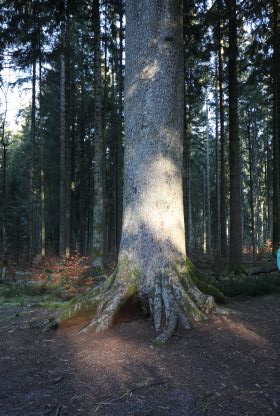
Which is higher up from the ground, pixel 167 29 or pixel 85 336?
pixel 167 29

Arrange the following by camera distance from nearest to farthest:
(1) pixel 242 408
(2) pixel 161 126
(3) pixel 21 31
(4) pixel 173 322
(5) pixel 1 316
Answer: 1. (1) pixel 242 408
2. (4) pixel 173 322
3. (2) pixel 161 126
4. (5) pixel 1 316
5. (3) pixel 21 31

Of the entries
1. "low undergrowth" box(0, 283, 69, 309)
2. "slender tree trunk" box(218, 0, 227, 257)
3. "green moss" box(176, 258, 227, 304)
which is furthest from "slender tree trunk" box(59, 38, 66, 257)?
"green moss" box(176, 258, 227, 304)

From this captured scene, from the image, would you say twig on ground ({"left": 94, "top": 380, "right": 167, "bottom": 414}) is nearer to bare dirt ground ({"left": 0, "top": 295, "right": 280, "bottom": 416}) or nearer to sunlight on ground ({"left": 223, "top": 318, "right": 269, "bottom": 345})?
bare dirt ground ({"left": 0, "top": 295, "right": 280, "bottom": 416})

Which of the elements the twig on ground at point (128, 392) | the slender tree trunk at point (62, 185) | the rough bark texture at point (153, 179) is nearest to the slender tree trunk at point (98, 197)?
the rough bark texture at point (153, 179)

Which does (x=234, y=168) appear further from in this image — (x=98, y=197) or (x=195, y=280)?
(x=195, y=280)

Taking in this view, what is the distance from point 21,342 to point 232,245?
9145 millimetres

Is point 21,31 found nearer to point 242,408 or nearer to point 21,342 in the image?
point 21,342

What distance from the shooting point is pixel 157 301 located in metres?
5.38

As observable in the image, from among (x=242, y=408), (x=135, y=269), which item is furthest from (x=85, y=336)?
(x=242, y=408)

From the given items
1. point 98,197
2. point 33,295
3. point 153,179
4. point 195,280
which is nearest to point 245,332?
point 195,280

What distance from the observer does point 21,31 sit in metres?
10.7

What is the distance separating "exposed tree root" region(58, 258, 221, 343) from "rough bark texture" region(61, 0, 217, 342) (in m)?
0.01

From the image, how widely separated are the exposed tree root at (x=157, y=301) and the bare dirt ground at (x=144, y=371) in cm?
19

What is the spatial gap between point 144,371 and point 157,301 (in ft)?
4.97
